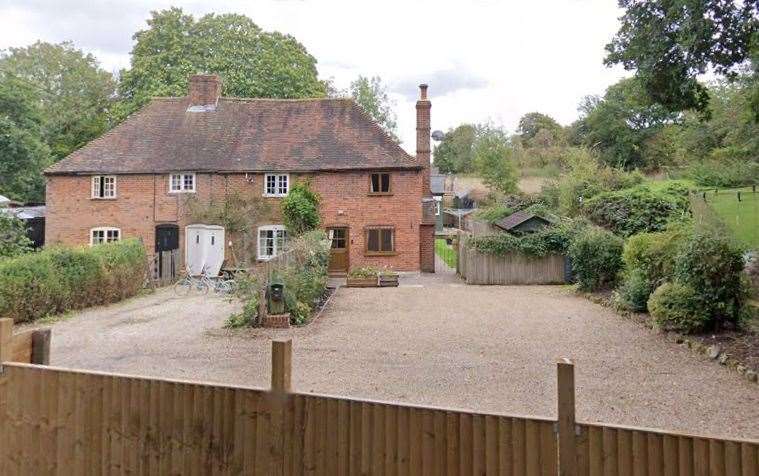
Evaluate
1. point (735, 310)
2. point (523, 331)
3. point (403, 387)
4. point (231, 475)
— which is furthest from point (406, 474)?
point (735, 310)

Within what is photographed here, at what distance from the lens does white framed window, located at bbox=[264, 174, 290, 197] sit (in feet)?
84.7

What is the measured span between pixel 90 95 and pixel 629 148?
46843mm

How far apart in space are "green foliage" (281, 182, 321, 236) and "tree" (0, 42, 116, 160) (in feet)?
84.6

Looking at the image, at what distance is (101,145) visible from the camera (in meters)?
27.3

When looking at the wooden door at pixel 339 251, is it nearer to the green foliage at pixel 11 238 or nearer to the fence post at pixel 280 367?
the green foliage at pixel 11 238

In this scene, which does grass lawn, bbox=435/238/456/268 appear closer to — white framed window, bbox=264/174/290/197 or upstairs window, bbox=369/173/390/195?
upstairs window, bbox=369/173/390/195

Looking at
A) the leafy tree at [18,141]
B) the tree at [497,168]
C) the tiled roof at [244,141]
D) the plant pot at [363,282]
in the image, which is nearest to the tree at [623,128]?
the tree at [497,168]

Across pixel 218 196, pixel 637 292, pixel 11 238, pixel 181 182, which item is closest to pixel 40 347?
pixel 637 292

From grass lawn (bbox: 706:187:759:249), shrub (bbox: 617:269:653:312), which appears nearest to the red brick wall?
shrub (bbox: 617:269:653:312)

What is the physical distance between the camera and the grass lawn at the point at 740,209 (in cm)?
A: 2092

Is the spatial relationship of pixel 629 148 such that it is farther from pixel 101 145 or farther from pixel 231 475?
pixel 231 475

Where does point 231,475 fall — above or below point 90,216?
below

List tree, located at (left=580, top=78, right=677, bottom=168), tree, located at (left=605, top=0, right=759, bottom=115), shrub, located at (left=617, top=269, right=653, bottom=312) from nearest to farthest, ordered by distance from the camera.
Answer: tree, located at (left=605, top=0, right=759, bottom=115), shrub, located at (left=617, top=269, right=653, bottom=312), tree, located at (left=580, top=78, right=677, bottom=168)

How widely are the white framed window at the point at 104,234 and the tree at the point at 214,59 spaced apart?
13.2m
